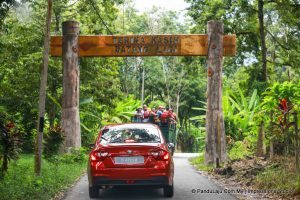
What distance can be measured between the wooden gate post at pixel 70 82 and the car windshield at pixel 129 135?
6702 mm

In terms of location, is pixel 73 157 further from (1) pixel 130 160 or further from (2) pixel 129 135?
(1) pixel 130 160

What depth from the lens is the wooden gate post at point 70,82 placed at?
16.2 metres

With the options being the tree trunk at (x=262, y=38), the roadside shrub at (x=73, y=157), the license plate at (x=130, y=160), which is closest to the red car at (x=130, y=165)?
the license plate at (x=130, y=160)

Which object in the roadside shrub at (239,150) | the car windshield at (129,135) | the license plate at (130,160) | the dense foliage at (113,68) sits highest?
the dense foliage at (113,68)

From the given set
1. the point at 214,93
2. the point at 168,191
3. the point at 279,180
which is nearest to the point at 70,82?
the point at 214,93

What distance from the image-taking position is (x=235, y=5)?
714 inches

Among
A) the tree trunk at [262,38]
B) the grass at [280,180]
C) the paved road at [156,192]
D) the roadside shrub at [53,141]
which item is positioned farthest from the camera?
the tree trunk at [262,38]

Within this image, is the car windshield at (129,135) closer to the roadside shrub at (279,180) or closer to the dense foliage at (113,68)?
the roadside shrub at (279,180)

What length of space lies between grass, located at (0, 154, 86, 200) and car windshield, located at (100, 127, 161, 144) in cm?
157

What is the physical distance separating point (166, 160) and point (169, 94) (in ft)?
124

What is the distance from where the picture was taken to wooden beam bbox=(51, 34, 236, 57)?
15.9 metres

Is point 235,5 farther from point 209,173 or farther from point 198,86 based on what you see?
point 198,86

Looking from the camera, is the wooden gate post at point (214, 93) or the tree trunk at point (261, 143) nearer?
the wooden gate post at point (214, 93)

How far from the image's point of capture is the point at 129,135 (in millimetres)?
9539
